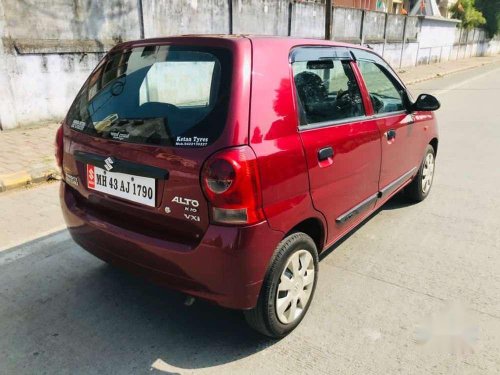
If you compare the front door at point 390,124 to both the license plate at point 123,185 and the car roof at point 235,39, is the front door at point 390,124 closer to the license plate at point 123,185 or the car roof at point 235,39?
the car roof at point 235,39

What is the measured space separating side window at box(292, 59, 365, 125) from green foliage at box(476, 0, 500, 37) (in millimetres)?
50730

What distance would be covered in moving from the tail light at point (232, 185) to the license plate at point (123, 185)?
0.38 metres

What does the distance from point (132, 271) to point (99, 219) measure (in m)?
0.40

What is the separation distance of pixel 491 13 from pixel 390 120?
51857 mm

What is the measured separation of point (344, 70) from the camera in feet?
10.7

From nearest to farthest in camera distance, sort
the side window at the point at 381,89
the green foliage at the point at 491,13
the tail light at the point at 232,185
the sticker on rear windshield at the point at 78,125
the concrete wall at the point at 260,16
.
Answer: the tail light at the point at 232,185, the sticker on rear windshield at the point at 78,125, the side window at the point at 381,89, the concrete wall at the point at 260,16, the green foliage at the point at 491,13

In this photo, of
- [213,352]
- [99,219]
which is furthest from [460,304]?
[99,219]

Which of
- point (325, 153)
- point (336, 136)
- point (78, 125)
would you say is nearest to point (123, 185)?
point (78, 125)

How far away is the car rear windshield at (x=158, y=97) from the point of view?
2283 millimetres

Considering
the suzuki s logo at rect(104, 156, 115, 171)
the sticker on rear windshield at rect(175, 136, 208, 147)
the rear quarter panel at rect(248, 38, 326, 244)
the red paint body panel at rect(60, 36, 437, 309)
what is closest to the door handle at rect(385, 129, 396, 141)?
the red paint body panel at rect(60, 36, 437, 309)

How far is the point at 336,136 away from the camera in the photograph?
2.86 meters

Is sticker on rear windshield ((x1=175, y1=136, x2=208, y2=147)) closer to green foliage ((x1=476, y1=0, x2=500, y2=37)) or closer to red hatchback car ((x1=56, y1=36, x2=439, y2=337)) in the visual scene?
red hatchback car ((x1=56, y1=36, x2=439, y2=337))

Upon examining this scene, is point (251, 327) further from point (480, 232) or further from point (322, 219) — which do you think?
point (480, 232)

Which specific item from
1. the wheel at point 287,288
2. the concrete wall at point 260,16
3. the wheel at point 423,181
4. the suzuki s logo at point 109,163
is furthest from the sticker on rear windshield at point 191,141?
the concrete wall at point 260,16
